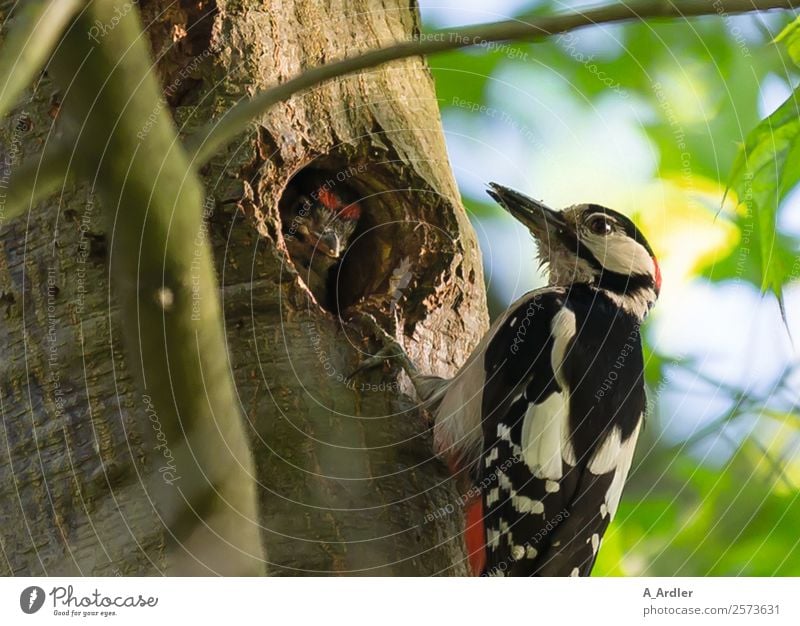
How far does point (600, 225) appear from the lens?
8.48 feet

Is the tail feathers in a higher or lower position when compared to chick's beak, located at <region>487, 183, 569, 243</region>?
lower

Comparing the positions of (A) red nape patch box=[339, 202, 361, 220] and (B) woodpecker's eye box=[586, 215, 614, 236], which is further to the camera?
(B) woodpecker's eye box=[586, 215, 614, 236]

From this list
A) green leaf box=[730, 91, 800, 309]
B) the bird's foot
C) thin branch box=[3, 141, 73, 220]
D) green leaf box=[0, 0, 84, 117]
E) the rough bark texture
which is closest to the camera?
Result: green leaf box=[0, 0, 84, 117]

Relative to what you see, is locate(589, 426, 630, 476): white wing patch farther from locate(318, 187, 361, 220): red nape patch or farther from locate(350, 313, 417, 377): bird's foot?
locate(318, 187, 361, 220): red nape patch

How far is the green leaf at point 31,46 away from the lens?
4.33 ft

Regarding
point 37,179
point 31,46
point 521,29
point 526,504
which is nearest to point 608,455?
point 526,504

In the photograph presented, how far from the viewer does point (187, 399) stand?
58.4 inches

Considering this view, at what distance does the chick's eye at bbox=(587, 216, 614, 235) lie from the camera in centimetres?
257

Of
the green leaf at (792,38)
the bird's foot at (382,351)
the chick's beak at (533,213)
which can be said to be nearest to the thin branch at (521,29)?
the green leaf at (792,38)

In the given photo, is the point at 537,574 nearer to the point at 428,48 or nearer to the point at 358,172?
the point at 358,172

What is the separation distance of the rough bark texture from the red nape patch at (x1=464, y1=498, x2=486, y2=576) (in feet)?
0.23

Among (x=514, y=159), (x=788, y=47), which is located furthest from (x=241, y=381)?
(x=788, y=47)

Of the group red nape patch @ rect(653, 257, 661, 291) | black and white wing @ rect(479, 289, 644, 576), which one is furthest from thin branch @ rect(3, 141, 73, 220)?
red nape patch @ rect(653, 257, 661, 291)

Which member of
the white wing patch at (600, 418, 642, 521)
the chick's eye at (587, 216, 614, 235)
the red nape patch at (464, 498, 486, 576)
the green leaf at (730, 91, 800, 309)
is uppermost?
the chick's eye at (587, 216, 614, 235)
